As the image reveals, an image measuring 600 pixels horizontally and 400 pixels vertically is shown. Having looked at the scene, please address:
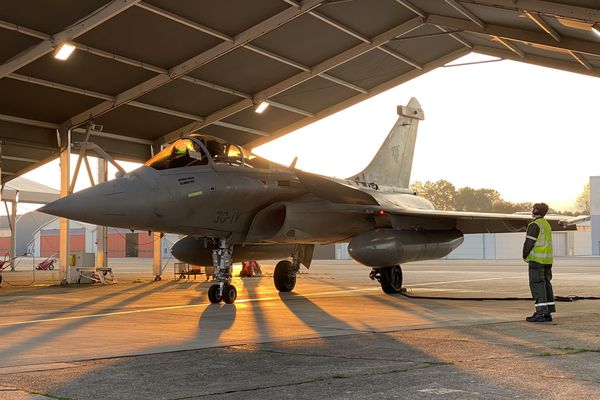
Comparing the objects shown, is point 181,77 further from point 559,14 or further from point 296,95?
point 559,14

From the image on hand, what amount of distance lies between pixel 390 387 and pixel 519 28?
47.4ft

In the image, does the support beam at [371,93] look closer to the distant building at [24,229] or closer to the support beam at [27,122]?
the support beam at [27,122]

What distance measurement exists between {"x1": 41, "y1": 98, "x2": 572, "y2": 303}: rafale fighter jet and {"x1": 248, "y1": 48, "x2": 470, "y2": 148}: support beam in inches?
290

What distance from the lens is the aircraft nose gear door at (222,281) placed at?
13.1 m

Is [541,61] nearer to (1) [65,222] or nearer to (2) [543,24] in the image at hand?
(2) [543,24]

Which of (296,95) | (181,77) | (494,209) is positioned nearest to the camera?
(181,77)

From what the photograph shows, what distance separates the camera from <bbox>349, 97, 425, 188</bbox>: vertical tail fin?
1847cm

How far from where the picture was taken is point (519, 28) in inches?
681

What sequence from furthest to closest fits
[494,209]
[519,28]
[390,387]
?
1. [494,209]
2. [519,28]
3. [390,387]

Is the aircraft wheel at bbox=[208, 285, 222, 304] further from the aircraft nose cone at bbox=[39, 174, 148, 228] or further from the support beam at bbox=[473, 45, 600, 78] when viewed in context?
the support beam at bbox=[473, 45, 600, 78]

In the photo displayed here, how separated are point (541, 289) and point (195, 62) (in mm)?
12059

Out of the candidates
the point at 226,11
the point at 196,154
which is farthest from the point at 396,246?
the point at 226,11

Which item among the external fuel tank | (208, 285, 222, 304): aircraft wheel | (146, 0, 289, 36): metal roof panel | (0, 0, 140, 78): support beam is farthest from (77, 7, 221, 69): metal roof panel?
the external fuel tank

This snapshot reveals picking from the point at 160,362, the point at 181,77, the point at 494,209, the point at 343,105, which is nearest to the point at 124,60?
the point at 181,77
